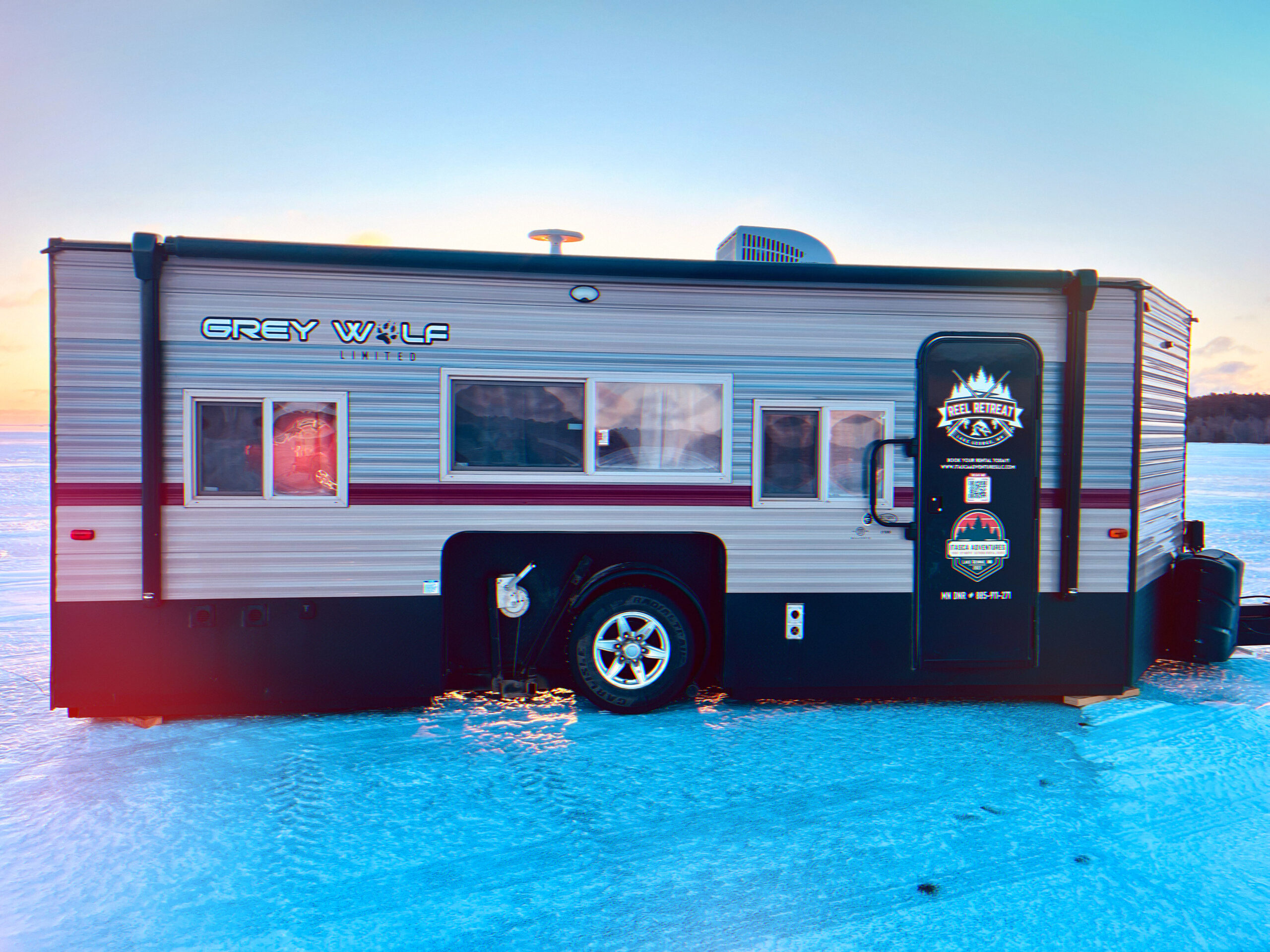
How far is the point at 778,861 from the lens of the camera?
352 centimetres

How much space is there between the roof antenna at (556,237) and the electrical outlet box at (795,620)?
2895mm

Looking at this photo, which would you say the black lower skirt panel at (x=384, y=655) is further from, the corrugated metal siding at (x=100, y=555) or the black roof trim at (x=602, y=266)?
the black roof trim at (x=602, y=266)

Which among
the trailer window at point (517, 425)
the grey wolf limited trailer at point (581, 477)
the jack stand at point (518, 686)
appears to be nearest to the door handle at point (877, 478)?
the grey wolf limited trailer at point (581, 477)

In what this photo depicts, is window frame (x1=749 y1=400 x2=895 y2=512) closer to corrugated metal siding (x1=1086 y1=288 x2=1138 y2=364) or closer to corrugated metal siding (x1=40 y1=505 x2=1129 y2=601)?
corrugated metal siding (x1=40 y1=505 x2=1129 y2=601)

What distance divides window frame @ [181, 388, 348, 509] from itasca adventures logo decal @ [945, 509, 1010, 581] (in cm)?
398

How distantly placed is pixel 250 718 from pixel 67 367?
7.86 ft

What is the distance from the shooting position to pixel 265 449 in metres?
5.06

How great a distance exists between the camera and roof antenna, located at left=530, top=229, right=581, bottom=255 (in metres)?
5.70

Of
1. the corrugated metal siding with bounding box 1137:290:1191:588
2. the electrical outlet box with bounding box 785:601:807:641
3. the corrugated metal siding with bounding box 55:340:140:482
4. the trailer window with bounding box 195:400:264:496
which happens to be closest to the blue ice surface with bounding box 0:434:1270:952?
the electrical outlet box with bounding box 785:601:807:641

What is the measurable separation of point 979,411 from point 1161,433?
1841mm

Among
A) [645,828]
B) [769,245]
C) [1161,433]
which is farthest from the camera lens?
[769,245]

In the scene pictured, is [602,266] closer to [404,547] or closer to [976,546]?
[404,547]

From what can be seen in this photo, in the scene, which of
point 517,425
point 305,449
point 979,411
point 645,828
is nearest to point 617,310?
point 517,425

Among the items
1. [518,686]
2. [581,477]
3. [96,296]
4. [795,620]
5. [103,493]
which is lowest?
[518,686]
